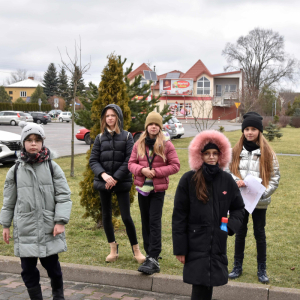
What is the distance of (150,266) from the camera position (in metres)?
4.51

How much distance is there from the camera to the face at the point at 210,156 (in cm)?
328

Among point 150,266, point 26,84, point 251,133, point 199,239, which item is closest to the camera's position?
point 199,239

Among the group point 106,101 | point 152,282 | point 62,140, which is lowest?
point 152,282

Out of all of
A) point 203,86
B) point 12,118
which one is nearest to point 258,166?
point 12,118

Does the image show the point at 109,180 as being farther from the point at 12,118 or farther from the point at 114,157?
the point at 12,118

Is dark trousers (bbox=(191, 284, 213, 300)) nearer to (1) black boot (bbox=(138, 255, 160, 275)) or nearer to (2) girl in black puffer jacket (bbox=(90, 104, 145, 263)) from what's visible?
(1) black boot (bbox=(138, 255, 160, 275))

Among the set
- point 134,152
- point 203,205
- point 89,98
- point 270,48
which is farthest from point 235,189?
point 270,48

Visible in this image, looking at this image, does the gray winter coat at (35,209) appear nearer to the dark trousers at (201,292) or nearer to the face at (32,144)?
the face at (32,144)

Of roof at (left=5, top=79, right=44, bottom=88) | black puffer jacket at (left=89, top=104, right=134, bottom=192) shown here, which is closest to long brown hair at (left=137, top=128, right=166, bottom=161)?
black puffer jacket at (left=89, top=104, right=134, bottom=192)

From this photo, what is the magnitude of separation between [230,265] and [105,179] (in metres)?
1.87

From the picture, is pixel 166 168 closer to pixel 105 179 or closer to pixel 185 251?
pixel 105 179

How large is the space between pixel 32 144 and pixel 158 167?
1.51m

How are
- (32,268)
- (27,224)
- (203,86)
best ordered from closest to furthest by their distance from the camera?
(27,224) → (32,268) → (203,86)

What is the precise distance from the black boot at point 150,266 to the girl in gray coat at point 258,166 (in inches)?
33.2
